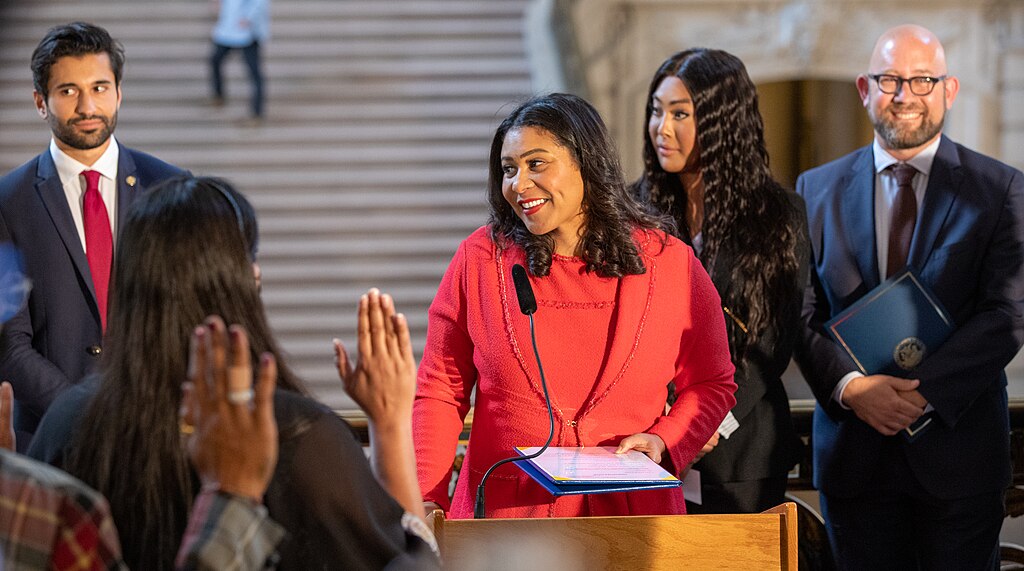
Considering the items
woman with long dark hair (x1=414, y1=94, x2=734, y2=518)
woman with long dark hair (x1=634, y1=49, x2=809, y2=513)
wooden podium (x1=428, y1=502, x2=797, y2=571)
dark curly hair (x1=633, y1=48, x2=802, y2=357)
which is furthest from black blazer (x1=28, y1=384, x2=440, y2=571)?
dark curly hair (x1=633, y1=48, x2=802, y2=357)

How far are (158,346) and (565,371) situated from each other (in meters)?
1.30

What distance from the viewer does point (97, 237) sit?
3697mm

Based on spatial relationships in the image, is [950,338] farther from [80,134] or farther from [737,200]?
[80,134]

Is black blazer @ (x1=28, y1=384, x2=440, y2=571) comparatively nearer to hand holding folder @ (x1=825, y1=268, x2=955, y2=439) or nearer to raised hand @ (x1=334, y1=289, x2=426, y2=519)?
raised hand @ (x1=334, y1=289, x2=426, y2=519)

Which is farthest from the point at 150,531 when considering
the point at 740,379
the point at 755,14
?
the point at 755,14

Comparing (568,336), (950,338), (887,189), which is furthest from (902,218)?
(568,336)

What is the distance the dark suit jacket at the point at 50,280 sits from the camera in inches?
142

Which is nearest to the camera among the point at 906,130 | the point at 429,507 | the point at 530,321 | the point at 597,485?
the point at 597,485

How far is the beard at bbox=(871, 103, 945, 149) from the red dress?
3.29 ft

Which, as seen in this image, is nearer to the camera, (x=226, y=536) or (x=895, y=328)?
(x=226, y=536)

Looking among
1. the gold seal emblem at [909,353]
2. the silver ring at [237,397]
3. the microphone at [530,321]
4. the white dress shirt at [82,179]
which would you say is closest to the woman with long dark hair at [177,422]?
the silver ring at [237,397]

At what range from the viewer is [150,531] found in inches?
77.2

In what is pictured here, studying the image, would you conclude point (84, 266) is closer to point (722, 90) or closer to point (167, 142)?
point (722, 90)

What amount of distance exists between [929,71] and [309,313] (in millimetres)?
7229
